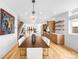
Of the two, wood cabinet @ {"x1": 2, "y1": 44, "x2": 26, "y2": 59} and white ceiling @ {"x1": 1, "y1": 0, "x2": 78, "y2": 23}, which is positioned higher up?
white ceiling @ {"x1": 1, "y1": 0, "x2": 78, "y2": 23}

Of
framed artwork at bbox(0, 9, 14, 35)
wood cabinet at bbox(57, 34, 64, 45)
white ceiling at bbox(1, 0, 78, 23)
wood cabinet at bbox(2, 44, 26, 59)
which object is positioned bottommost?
wood cabinet at bbox(2, 44, 26, 59)

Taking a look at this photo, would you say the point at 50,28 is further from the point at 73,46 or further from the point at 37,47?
the point at 37,47

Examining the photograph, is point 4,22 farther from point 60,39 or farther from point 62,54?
point 60,39

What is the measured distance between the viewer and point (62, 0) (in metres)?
5.11

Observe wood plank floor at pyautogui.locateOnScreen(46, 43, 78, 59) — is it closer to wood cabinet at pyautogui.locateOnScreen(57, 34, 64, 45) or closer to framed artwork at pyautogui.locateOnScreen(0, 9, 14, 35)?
framed artwork at pyautogui.locateOnScreen(0, 9, 14, 35)

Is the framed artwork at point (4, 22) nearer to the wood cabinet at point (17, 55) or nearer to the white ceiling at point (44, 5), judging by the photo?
the white ceiling at point (44, 5)

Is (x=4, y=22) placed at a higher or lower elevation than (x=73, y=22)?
lower

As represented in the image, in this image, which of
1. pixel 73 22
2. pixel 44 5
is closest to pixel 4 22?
pixel 44 5

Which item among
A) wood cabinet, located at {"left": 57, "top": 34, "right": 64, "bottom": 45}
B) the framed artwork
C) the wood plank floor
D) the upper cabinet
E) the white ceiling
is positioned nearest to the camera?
the framed artwork

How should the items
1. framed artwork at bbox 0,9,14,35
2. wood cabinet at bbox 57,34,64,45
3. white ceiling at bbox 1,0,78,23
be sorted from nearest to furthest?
framed artwork at bbox 0,9,14,35, white ceiling at bbox 1,0,78,23, wood cabinet at bbox 57,34,64,45

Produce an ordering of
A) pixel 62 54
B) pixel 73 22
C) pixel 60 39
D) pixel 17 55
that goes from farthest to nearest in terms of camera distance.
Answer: pixel 60 39, pixel 73 22, pixel 62 54, pixel 17 55

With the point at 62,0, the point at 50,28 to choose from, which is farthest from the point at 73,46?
the point at 50,28

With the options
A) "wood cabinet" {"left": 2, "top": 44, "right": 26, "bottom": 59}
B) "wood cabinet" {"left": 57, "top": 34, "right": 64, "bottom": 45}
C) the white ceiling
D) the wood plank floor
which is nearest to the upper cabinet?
the white ceiling

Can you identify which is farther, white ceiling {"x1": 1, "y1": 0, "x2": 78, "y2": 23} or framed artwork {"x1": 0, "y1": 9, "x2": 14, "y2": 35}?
white ceiling {"x1": 1, "y1": 0, "x2": 78, "y2": 23}
